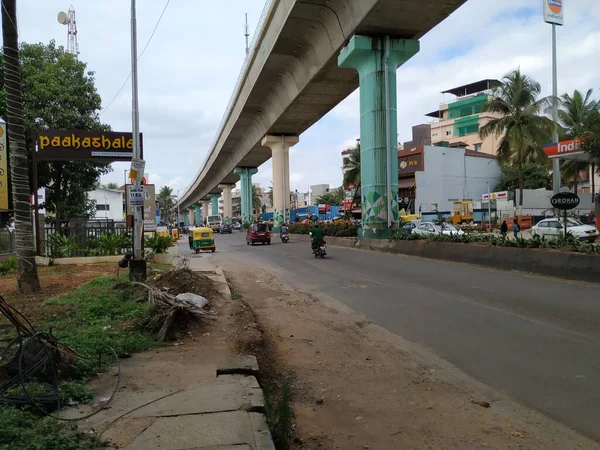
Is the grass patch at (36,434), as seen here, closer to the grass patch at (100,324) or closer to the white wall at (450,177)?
the grass patch at (100,324)

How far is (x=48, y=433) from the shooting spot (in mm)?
A: 3656

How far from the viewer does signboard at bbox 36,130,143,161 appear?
60.5 ft

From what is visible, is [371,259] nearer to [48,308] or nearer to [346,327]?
[346,327]

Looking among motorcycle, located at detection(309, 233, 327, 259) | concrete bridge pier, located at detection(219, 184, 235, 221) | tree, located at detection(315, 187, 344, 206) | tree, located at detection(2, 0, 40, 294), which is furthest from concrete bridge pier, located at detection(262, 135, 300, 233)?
tree, located at detection(315, 187, 344, 206)

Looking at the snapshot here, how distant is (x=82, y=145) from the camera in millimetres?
18922

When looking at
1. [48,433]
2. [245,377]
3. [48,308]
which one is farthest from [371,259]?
[48,433]

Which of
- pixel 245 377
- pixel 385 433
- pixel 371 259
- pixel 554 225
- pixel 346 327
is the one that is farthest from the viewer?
pixel 554 225

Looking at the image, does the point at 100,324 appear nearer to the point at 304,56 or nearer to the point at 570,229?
the point at 304,56

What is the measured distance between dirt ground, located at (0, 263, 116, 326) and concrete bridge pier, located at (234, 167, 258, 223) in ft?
168

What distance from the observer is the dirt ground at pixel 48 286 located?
27.8ft

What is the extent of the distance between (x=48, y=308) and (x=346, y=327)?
18.0 feet

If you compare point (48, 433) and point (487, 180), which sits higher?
point (487, 180)

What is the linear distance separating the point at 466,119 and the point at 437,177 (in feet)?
98.3

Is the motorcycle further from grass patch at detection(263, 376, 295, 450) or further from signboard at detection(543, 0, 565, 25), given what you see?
signboard at detection(543, 0, 565, 25)
